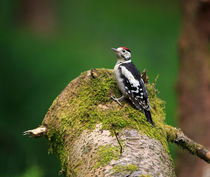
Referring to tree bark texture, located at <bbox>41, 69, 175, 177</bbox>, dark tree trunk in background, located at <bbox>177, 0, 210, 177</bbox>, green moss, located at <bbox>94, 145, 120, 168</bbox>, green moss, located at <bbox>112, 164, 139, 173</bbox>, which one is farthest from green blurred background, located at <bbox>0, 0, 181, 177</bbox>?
green moss, located at <bbox>112, 164, 139, 173</bbox>

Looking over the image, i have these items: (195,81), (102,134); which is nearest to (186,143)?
(102,134)

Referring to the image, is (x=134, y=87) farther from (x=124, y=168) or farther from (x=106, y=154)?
(x=124, y=168)

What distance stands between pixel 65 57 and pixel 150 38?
4.90 m

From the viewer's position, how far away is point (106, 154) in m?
2.82

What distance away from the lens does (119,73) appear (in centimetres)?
404

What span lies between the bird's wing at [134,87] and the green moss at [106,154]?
0.97 metres

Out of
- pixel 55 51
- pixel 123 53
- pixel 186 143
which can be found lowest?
pixel 186 143

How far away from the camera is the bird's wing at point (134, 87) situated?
3867mm

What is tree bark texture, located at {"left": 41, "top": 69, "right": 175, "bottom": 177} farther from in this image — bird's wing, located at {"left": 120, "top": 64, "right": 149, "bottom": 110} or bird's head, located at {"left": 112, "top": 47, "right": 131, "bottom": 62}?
bird's head, located at {"left": 112, "top": 47, "right": 131, "bottom": 62}

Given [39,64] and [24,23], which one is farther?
[24,23]

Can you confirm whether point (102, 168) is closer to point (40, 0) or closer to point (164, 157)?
point (164, 157)

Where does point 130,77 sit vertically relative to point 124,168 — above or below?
above

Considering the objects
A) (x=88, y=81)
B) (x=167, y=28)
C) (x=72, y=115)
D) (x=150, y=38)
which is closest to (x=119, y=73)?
(x=88, y=81)

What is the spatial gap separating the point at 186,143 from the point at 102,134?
1.08 m
